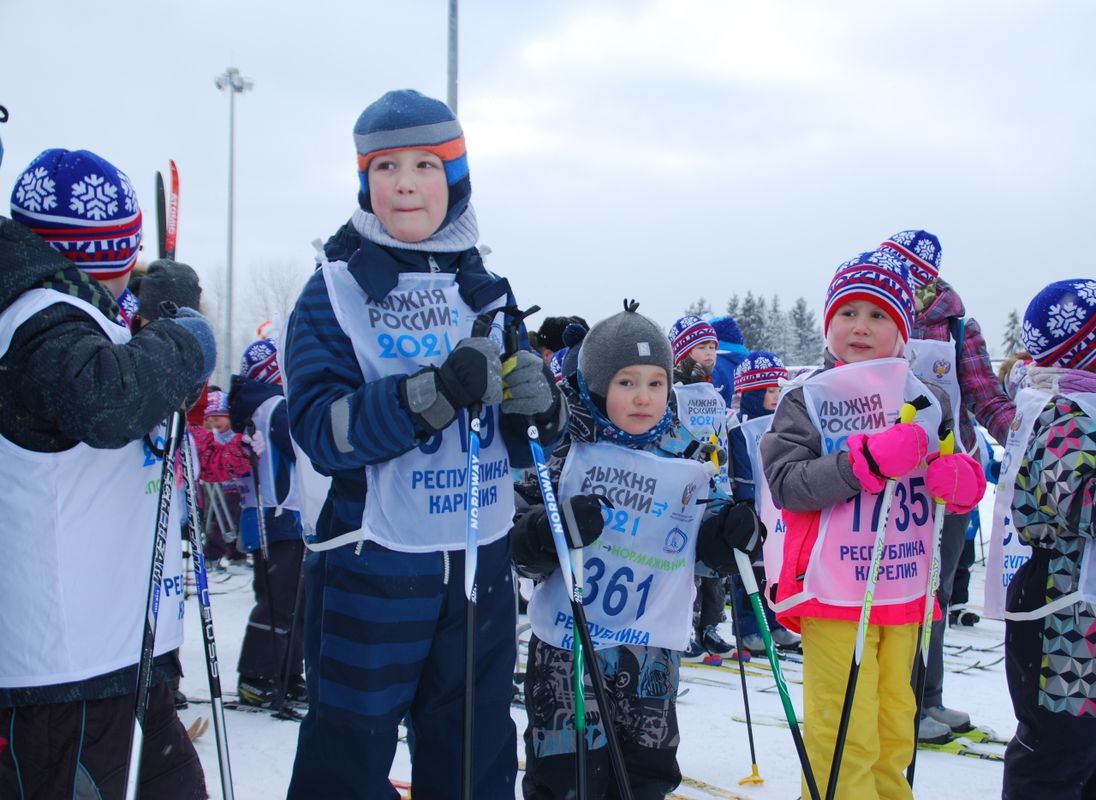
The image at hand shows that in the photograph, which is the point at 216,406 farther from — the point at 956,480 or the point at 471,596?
the point at 956,480

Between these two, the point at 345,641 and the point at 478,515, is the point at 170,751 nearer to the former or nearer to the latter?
the point at 345,641

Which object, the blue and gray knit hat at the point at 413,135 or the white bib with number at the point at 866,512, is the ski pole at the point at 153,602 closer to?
the blue and gray knit hat at the point at 413,135

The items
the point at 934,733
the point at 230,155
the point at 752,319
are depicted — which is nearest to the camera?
the point at 934,733

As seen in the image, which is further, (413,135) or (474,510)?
(413,135)

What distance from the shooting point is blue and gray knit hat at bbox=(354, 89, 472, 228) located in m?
2.48

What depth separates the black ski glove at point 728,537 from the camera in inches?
119

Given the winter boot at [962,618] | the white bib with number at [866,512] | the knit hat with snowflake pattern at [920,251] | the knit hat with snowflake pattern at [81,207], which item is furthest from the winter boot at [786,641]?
the knit hat with snowflake pattern at [81,207]

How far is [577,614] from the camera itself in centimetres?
257

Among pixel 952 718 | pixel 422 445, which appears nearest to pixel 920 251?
pixel 952 718

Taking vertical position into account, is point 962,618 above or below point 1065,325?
below

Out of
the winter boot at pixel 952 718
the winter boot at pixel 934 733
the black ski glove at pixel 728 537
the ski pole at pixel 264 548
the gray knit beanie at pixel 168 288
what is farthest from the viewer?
the ski pole at pixel 264 548

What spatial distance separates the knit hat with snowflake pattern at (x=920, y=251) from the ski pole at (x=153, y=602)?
150 inches

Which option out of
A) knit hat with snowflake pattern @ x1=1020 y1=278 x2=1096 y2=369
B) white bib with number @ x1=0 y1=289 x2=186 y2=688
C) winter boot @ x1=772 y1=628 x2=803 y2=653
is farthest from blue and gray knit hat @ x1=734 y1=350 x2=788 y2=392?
white bib with number @ x1=0 y1=289 x2=186 y2=688

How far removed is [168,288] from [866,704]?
9.61ft
